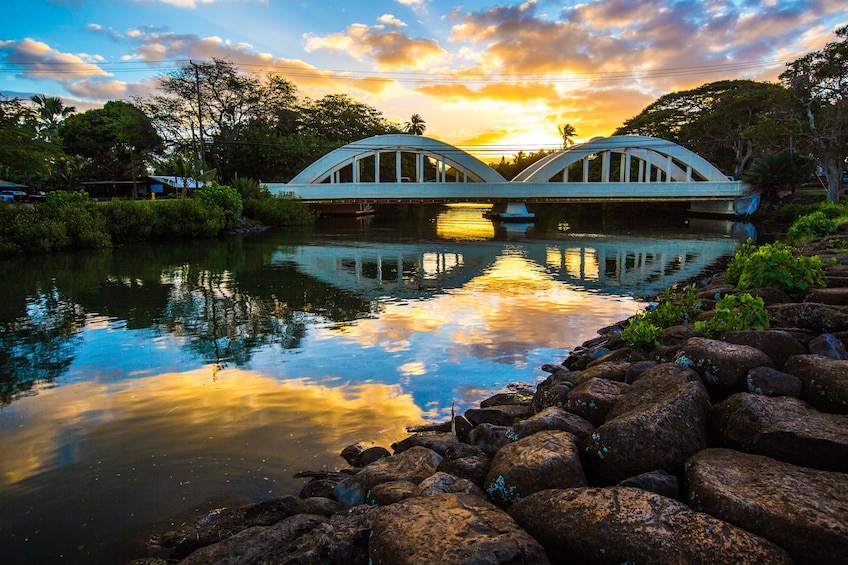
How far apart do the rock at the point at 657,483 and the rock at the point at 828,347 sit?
92.2 inches

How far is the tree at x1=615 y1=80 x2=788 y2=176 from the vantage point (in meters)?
48.4

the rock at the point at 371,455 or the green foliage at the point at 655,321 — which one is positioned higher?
the green foliage at the point at 655,321

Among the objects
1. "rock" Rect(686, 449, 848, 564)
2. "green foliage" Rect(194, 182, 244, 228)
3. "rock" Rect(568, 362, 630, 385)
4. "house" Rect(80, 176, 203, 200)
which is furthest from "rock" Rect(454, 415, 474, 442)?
"house" Rect(80, 176, 203, 200)

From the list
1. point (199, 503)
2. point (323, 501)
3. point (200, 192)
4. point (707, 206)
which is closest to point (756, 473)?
point (323, 501)

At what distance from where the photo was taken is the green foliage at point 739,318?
5840 millimetres

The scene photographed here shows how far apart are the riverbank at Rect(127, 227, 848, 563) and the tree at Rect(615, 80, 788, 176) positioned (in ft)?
165

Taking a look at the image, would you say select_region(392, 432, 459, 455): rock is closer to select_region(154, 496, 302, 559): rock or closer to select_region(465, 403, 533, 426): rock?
select_region(465, 403, 533, 426): rock

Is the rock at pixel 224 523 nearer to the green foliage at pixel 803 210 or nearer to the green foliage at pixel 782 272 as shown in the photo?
the green foliage at pixel 782 272

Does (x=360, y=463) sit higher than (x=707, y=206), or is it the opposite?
(x=707, y=206)

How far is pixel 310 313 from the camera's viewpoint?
1348cm

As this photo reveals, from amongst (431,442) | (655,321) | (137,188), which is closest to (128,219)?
(137,188)

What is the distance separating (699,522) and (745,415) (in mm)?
1211

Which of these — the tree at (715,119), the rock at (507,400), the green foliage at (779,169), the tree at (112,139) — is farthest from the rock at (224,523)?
the tree at (715,119)

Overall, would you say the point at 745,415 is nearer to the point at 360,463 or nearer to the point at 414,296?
the point at 360,463
